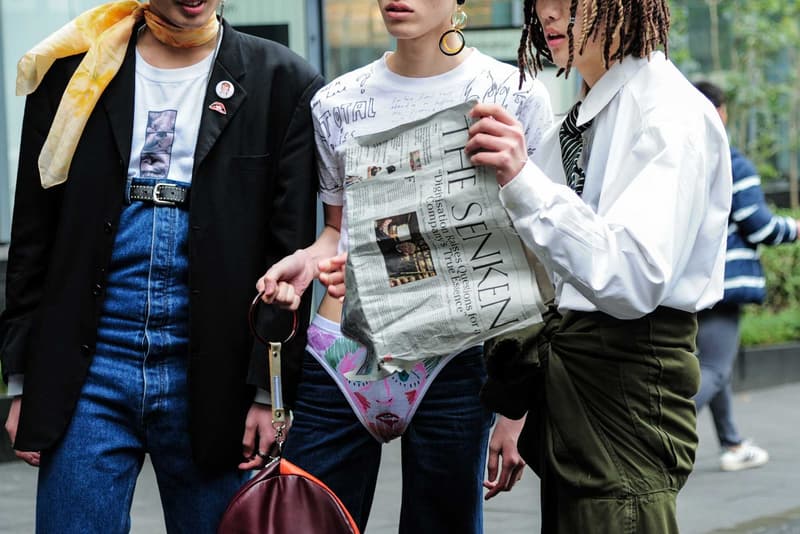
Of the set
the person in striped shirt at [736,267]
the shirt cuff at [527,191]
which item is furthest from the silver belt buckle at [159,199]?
the person in striped shirt at [736,267]

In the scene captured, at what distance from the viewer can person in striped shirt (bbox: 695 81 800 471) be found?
731cm

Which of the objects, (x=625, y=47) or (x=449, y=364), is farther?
(x=449, y=364)

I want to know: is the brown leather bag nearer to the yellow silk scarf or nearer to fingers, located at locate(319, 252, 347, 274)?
fingers, located at locate(319, 252, 347, 274)

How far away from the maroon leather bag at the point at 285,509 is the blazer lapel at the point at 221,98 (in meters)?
0.70

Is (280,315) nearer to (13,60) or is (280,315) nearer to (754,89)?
(13,60)

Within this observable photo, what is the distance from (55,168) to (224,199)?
1.21 feet

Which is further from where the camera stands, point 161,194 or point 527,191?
point 161,194

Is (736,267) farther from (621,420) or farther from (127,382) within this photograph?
(621,420)

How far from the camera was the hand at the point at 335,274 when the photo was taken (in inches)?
117

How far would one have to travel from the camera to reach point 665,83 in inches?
103

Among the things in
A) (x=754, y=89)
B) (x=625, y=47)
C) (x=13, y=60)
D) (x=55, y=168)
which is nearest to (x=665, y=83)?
(x=625, y=47)

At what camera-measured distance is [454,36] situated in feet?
10.8

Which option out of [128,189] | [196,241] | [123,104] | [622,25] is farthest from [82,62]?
[622,25]

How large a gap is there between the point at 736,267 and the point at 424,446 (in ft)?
14.8
